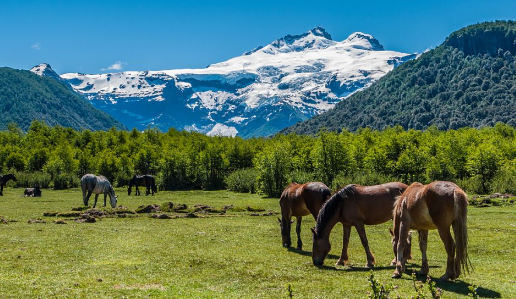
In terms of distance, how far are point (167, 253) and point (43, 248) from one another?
5278 mm

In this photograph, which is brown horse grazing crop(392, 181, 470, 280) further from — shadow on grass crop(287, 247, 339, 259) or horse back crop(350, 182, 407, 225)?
shadow on grass crop(287, 247, 339, 259)

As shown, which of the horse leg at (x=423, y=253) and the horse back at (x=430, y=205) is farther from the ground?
the horse back at (x=430, y=205)

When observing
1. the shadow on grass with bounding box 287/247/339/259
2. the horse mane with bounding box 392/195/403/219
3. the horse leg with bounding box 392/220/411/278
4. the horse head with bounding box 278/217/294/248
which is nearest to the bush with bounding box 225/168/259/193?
the horse head with bounding box 278/217/294/248

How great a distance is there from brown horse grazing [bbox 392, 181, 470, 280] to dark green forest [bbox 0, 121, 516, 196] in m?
50.8

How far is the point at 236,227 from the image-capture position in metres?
27.8

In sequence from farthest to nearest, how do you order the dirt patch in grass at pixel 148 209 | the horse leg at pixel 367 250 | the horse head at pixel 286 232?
the dirt patch in grass at pixel 148 209 → the horse head at pixel 286 232 → the horse leg at pixel 367 250

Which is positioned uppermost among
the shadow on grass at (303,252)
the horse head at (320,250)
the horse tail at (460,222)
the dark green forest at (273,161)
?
the dark green forest at (273,161)

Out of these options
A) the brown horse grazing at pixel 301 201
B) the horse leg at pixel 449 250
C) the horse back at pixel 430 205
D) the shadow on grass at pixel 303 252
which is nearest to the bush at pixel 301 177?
the brown horse grazing at pixel 301 201

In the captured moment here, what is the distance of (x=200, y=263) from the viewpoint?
1655 centimetres

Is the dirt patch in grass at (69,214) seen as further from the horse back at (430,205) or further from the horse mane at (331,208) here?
the horse back at (430,205)

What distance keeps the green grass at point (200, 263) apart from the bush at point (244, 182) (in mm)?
53215

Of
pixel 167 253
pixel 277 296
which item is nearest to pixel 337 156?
pixel 167 253

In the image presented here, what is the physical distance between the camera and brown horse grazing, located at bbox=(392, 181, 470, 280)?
1279 cm

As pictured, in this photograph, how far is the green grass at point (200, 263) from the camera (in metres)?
12.6
